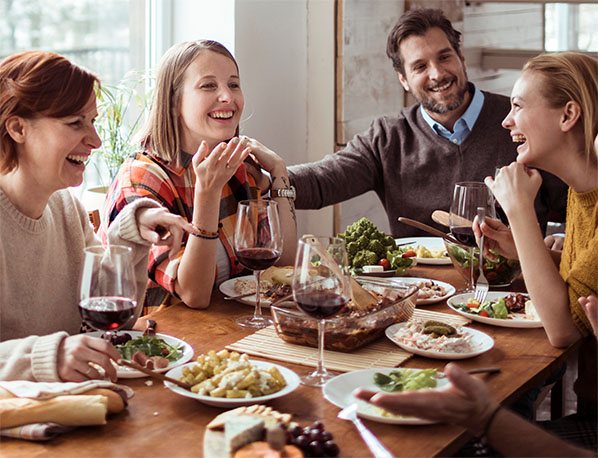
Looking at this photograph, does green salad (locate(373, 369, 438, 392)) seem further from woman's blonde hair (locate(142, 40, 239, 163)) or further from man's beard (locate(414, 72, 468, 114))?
Result: man's beard (locate(414, 72, 468, 114))

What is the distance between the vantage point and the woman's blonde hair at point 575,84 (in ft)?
6.68

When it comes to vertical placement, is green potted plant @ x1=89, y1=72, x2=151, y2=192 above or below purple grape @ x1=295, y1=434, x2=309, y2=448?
above

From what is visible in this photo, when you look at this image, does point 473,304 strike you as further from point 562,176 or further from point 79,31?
point 79,31

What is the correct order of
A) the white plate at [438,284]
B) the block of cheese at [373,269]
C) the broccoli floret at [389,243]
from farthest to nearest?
the broccoli floret at [389,243] < the block of cheese at [373,269] < the white plate at [438,284]

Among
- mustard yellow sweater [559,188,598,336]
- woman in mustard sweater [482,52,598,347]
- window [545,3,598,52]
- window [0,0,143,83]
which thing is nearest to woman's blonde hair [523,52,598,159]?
woman in mustard sweater [482,52,598,347]

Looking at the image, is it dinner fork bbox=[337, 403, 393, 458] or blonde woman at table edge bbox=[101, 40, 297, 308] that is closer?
dinner fork bbox=[337, 403, 393, 458]

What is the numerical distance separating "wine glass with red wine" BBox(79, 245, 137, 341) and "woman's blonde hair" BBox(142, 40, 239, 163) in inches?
43.2

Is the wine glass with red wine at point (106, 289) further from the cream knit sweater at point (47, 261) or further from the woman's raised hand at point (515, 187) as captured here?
the woman's raised hand at point (515, 187)

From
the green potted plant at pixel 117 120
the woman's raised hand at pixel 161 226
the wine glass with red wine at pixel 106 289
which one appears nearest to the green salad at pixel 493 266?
the woman's raised hand at pixel 161 226

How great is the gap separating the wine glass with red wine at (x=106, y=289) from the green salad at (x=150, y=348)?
22 centimetres

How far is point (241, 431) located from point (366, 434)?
21 centimetres

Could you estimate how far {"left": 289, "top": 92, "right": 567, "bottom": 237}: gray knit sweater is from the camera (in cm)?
320

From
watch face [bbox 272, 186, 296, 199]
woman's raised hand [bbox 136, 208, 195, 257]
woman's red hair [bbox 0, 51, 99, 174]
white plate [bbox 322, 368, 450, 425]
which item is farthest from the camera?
watch face [bbox 272, 186, 296, 199]

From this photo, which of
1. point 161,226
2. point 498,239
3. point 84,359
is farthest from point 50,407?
point 498,239
